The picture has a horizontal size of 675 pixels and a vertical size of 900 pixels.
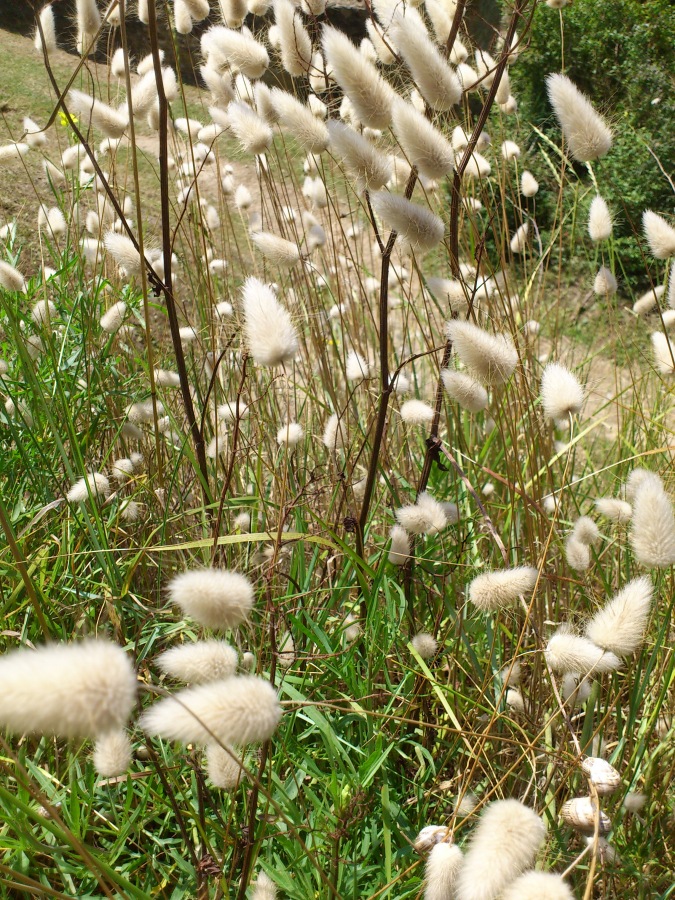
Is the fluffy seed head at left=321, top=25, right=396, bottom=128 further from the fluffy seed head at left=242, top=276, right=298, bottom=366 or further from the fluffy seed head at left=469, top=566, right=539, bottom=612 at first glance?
the fluffy seed head at left=469, top=566, right=539, bottom=612

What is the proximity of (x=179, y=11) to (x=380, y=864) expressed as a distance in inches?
68.8

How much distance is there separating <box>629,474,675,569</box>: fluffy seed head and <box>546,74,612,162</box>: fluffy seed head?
0.63 meters

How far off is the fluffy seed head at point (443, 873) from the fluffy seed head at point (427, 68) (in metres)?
0.85

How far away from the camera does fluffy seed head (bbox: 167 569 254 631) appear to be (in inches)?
22.3

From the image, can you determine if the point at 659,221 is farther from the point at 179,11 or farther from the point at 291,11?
the point at 179,11

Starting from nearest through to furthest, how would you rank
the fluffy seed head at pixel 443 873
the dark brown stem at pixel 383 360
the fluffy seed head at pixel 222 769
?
1. the fluffy seed head at pixel 443 873
2. the fluffy seed head at pixel 222 769
3. the dark brown stem at pixel 383 360

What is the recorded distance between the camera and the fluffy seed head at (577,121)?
112 cm

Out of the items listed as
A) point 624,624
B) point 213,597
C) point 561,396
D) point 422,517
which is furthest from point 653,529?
point 213,597

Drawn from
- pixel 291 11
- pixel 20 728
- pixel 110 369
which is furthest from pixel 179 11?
pixel 20 728

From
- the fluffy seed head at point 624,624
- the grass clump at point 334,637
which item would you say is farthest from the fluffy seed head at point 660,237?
the fluffy seed head at point 624,624

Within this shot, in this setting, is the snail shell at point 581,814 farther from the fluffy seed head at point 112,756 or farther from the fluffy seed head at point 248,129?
the fluffy seed head at point 248,129

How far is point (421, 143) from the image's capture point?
35.6 inches

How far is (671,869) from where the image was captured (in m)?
0.98

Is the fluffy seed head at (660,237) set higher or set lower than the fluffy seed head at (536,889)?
higher
